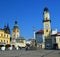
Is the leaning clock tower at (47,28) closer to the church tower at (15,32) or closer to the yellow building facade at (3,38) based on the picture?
the yellow building facade at (3,38)

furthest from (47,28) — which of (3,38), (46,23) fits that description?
(3,38)

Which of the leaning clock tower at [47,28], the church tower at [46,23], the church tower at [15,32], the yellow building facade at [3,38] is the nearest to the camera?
the yellow building facade at [3,38]

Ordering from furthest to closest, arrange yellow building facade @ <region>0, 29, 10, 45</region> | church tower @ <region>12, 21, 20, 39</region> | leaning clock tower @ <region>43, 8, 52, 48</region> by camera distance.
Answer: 1. church tower @ <region>12, 21, 20, 39</region>
2. leaning clock tower @ <region>43, 8, 52, 48</region>
3. yellow building facade @ <region>0, 29, 10, 45</region>

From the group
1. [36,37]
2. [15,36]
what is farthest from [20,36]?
[36,37]

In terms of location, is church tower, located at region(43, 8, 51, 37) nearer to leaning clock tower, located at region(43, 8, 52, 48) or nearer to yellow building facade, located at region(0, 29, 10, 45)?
leaning clock tower, located at region(43, 8, 52, 48)

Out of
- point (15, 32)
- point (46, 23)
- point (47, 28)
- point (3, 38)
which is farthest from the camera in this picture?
point (15, 32)

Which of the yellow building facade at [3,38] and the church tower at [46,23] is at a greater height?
the church tower at [46,23]

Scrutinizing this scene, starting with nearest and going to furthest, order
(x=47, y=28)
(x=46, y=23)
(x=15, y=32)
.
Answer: (x=47, y=28) → (x=46, y=23) → (x=15, y=32)

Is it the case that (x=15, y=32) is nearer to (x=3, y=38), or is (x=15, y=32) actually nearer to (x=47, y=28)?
(x=3, y=38)

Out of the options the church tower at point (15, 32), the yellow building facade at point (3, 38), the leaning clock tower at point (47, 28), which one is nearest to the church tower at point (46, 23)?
the leaning clock tower at point (47, 28)

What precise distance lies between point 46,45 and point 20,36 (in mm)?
61026

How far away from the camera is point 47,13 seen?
9106 centimetres

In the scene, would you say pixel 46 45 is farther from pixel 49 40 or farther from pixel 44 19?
pixel 44 19

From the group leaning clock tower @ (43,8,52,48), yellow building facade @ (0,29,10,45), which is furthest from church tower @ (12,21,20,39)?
leaning clock tower @ (43,8,52,48)
